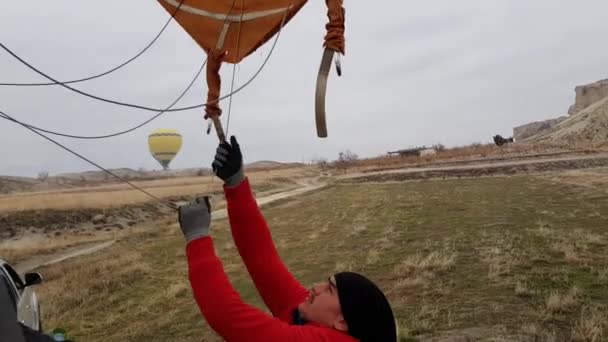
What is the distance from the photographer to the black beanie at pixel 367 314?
2.09 m

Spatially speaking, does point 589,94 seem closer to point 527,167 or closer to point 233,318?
point 527,167

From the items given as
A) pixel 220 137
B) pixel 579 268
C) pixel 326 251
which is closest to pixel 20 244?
pixel 326 251

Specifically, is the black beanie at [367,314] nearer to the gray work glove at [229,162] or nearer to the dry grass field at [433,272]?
the gray work glove at [229,162]

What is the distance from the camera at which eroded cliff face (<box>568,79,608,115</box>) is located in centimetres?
9519

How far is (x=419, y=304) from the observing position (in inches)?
306

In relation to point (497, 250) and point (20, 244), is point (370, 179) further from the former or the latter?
point (497, 250)

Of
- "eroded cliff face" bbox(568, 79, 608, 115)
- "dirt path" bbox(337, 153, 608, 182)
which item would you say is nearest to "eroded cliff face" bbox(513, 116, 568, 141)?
"eroded cliff face" bbox(568, 79, 608, 115)

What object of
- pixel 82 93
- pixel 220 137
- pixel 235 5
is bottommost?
pixel 220 137

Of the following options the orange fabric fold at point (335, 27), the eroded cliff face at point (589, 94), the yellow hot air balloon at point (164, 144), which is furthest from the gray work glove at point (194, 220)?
the eroded cliff face at point (589, 94)

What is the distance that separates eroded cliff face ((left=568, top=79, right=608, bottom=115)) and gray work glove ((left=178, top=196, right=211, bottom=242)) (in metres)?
105

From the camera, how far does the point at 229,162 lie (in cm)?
260

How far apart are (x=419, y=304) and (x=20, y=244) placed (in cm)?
2560

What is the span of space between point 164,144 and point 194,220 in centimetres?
5125

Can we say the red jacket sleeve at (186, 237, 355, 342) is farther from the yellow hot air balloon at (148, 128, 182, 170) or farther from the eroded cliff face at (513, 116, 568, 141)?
the eroded cliff face at (513, 116, 568, 141)
